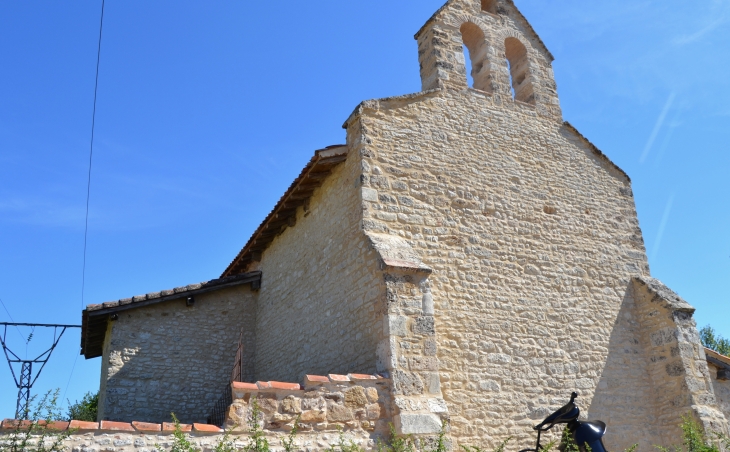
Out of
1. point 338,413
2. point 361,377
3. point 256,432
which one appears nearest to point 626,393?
point 361,377

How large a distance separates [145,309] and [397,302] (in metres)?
5.63

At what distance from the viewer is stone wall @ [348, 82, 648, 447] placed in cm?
815

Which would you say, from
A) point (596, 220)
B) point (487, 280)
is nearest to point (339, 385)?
point (487, 280)

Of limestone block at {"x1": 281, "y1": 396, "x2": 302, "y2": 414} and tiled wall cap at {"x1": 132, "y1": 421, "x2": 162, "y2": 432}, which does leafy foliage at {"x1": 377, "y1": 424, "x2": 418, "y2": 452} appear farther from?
tiled wall cap at {"x1": 132, "y1": 421, "x2": 162, "y2": 432}

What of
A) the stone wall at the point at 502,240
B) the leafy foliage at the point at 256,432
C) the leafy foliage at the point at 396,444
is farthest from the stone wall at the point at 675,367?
the leafy foliage at the point at 256,432

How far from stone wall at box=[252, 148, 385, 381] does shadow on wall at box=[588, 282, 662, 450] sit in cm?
374

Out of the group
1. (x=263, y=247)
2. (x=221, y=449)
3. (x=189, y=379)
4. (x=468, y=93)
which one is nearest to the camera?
(x=221, y=449)

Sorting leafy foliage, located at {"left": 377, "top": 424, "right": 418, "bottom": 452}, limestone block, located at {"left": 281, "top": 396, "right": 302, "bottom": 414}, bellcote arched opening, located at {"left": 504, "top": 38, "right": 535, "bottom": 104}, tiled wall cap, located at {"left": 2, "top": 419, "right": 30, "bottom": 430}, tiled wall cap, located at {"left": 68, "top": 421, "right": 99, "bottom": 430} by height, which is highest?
bellcote arched opening, located at {"left": 504, "top": 38, "right": 535, "bottom": 104}

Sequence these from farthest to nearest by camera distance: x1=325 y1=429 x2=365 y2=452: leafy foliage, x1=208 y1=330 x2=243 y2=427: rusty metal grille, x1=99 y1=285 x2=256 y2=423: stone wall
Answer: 1. x1=208 y1=330 x2=243 y2=427: rusty metal grille
2. x1=99 y1=285 x2=256 y2=423: stone wall
3. x1=325 y1=429 x2=365 y2=452: leafy foliage

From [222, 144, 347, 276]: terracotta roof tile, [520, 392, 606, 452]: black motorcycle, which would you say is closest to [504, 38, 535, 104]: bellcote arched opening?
[222, 144, 347, 276]: terracotta roof tile

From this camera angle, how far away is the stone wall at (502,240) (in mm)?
8148

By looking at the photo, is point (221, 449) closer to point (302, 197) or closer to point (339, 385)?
point (339, 385)

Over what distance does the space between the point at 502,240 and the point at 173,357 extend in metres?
6.19

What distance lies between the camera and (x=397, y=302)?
7438mm
